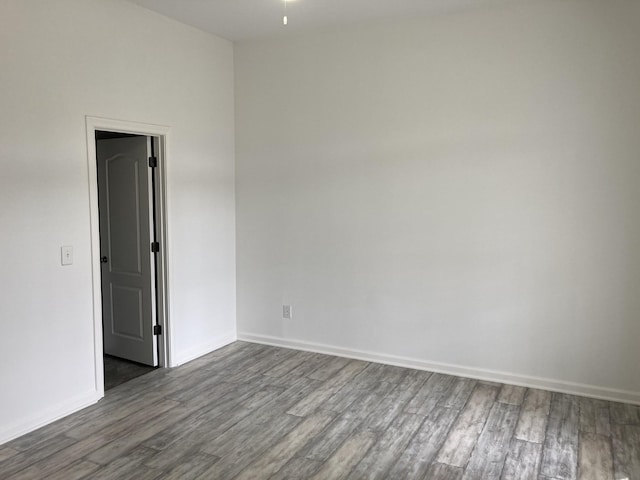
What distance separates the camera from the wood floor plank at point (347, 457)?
2.92m

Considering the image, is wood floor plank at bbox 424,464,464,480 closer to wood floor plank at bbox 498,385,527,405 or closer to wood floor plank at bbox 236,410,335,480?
wood floor plank at bbox 236,410,335,480

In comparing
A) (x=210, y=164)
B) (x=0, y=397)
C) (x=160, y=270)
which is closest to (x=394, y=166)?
(x=210, y=164)

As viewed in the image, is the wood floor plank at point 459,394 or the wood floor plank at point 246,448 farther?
the wood floor plank at point 459,394

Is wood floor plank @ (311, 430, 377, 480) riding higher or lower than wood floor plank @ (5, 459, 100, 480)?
lower

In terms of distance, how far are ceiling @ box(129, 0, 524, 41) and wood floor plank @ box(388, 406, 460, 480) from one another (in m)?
3.00

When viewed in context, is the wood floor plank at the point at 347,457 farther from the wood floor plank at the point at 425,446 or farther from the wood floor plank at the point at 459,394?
the wood floor plank at the point at 459,394

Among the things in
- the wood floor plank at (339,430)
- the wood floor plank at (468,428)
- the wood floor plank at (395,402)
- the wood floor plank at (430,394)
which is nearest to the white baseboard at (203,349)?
the wood floor plank at (339,430)

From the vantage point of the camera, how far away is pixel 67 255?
11.7ft

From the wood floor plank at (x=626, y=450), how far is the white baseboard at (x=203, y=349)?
335cm

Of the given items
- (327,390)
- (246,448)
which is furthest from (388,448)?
(327,390)

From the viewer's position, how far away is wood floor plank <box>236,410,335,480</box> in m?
2.94

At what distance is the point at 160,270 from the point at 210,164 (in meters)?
1.10

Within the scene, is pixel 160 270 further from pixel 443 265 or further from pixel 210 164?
pixel 443 265

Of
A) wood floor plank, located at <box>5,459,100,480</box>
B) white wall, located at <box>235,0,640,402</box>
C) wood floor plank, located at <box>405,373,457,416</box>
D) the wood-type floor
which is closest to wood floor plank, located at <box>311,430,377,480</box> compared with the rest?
the wood-type floor
